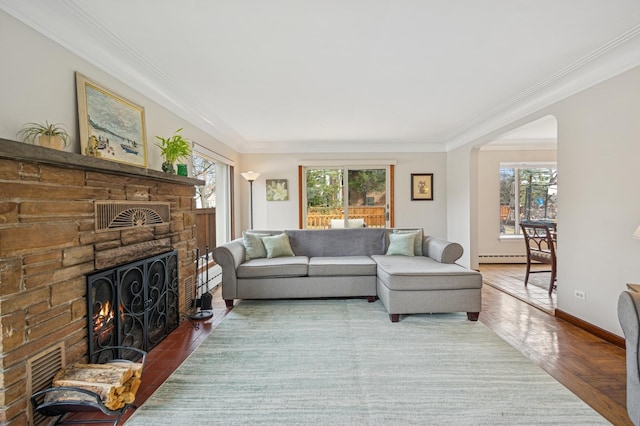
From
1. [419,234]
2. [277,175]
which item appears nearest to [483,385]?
[419,234]

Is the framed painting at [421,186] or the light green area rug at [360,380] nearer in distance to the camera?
the light green area rug at [360,380]

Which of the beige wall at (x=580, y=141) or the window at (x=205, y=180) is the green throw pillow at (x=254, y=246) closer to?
the window at (x=205, y=180)

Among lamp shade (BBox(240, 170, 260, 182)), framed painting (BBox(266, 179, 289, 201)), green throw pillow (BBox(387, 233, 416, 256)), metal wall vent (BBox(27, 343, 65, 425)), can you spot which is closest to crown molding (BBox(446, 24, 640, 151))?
green throw pillow (BBox(387, 233, 416, 256))

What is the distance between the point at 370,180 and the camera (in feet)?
19.6

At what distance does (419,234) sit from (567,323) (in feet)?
5.92

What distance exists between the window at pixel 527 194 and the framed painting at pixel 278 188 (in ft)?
14.2

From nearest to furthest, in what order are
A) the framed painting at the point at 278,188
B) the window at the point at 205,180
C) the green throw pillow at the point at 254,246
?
the green throw pillow at the point at 254,246, the window at the point at 205,180, the framed painting at the point at 278,188

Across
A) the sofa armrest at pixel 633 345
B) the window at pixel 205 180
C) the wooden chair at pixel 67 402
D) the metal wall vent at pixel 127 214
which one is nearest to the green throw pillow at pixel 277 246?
the window at pixel 205 180

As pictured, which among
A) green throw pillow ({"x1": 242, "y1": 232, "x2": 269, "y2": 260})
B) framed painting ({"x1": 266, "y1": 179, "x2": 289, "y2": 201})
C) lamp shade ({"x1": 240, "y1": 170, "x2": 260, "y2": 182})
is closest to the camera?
green throw pillow ({"x1": 242, "y1": 232, "x2": 269, "y2": 260})

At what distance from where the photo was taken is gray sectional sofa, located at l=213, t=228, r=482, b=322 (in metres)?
3.01

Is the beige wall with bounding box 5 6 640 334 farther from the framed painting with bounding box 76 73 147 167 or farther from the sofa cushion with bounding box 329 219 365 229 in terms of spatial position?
the sofa cushion with bounding box 329 219 365 229

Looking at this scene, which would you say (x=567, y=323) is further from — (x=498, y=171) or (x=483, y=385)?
(x=498, y=171)

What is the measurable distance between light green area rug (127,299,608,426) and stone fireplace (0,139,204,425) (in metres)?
0.59

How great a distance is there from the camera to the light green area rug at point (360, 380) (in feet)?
5.47
